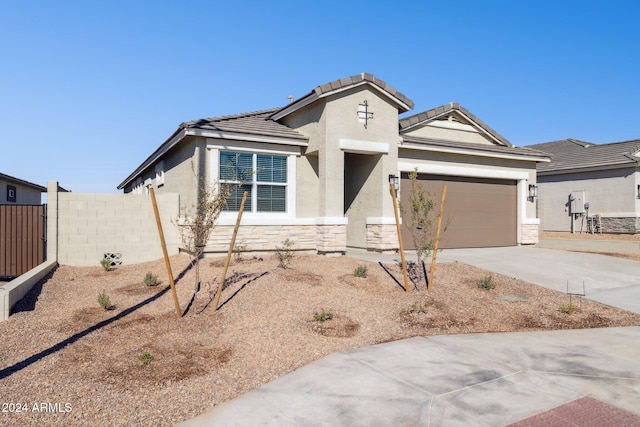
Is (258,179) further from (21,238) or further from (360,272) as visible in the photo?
(21,238)

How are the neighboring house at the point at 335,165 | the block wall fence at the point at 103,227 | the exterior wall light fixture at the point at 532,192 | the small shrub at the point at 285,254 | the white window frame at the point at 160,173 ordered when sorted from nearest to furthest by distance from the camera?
the small shrub at the point at 285,254, the block wall fence at the point at 103,227, the neighboring house at the point at 335,165, the white window frame at the point at 160,173, the exterior wall light fixture at the point at 532,192

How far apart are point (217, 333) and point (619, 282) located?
1074cm

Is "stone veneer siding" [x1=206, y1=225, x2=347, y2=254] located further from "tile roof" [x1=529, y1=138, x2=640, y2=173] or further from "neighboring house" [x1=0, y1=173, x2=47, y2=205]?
"neighboring house" [x1=0, y1=173, x2=47, y2=205]

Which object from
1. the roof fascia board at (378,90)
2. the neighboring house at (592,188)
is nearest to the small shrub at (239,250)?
the roof fascia board at (378,90)

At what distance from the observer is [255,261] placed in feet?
41.1

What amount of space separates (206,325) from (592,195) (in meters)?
23.2

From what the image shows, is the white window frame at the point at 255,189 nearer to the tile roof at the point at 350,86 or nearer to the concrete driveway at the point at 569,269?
the tile roof at the point at 350,86

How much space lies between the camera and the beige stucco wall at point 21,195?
23631mm

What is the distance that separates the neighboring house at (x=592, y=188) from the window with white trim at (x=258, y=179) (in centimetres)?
1781

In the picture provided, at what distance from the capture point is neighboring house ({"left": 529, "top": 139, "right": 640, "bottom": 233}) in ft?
73.2

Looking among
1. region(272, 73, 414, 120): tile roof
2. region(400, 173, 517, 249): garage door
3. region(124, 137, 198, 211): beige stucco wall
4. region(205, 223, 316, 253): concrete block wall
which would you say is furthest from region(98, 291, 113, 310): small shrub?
region(400, 173, 517, 249): garage door

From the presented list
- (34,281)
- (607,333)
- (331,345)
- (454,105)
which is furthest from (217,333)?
(454,105)

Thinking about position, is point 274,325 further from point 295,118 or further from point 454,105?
point 454,105

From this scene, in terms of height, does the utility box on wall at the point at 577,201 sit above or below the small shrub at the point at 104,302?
above
